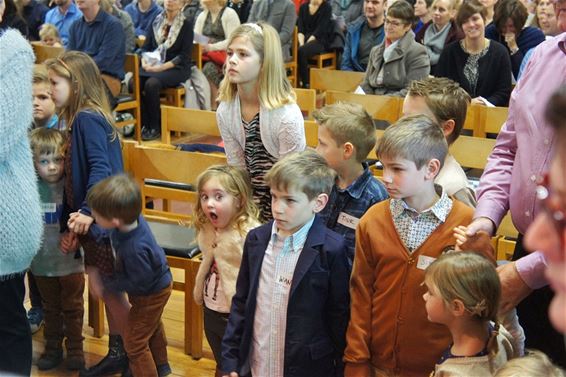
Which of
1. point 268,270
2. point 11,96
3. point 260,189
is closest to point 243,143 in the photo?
point 260,189

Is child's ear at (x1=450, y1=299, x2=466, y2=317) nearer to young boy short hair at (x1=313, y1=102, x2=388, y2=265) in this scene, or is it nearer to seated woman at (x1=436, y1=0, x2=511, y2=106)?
young boy short hair at (x1=313, y1=102, x2=388, y2=265)

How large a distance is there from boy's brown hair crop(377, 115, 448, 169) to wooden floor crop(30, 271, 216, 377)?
5.32 ft

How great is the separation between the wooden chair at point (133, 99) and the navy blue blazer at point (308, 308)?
5.01 meters

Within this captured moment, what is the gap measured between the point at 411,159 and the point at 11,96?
3.97 ft

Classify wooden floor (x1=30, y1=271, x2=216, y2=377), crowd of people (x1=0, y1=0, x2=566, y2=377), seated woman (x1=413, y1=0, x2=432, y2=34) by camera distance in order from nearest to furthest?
1. crowd of people (x1=0, y1=0, x2=566, y2=377)
2. wooden floor (x1=30, y1=271, x2=216, y2=377)
3. seated woman (x1=413, y1=0, x2=432, y2=34)

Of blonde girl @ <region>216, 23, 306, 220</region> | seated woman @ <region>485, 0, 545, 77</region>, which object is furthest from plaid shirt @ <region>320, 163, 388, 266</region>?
seated woman @ <region>485, 0, 545, 77</region>

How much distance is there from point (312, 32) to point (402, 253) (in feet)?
25.6

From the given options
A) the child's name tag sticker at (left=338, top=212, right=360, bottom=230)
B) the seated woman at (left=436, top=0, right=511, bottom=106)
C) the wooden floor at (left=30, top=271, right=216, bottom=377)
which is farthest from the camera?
the seated woman at (left=436, top=0, right=511, bottom=106)

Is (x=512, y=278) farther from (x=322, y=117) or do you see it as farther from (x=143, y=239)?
(x=143, y=239)

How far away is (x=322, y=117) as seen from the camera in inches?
107

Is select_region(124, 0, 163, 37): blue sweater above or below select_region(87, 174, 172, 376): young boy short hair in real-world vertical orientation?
above

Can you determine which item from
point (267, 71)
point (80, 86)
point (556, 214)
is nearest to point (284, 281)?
point (267, 71)

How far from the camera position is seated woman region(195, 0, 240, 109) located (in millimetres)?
8188

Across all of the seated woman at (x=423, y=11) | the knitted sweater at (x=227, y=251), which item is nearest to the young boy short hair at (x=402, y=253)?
the knitted sweater at (x=227, y=251)
